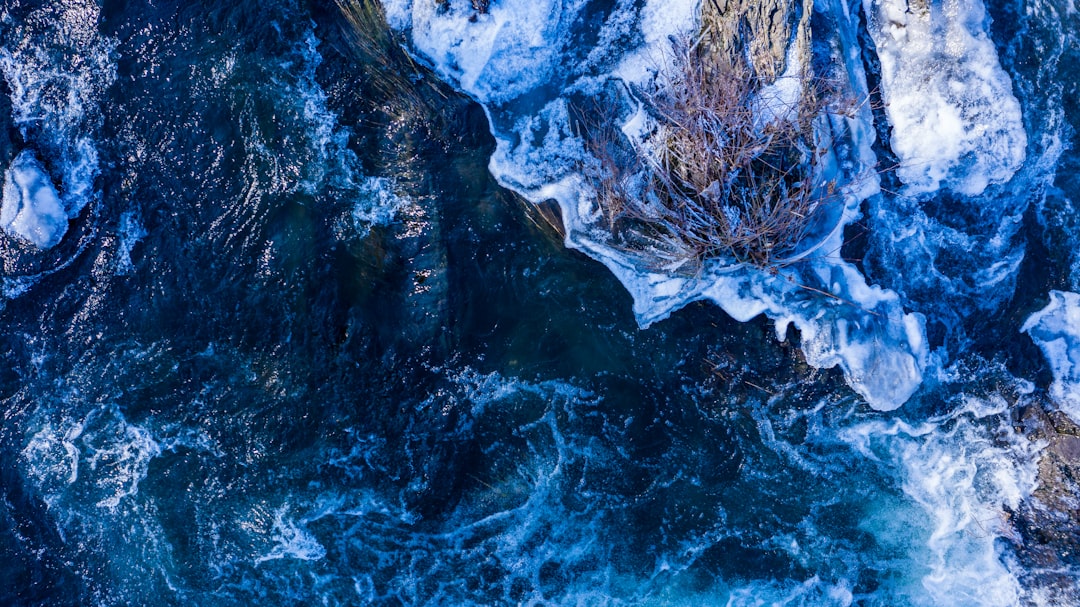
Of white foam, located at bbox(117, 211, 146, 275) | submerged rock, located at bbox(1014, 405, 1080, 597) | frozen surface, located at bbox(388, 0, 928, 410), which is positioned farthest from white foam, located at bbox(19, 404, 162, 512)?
submerged rock, located at bbox(1014, 405, 1080, 597)

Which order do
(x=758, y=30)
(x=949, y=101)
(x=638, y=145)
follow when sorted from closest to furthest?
(x=758, y=30)
(x=638, y=145)
(x=949, y=101)

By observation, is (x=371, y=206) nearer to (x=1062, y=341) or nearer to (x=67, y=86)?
(x=67, y=86)

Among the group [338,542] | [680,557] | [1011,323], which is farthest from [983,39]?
[338,542]

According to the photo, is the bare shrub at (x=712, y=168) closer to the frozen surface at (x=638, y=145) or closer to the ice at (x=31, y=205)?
the frozen surface at (x=638, y=145)

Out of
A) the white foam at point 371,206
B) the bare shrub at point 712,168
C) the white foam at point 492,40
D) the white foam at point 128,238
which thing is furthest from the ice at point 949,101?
the white foam at point 128,238

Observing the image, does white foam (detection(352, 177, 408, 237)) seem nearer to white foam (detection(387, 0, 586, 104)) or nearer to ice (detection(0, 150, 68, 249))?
white foam (detection(387, 0, 586, 104))

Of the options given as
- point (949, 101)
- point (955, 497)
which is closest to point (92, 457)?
point (955, 497)
